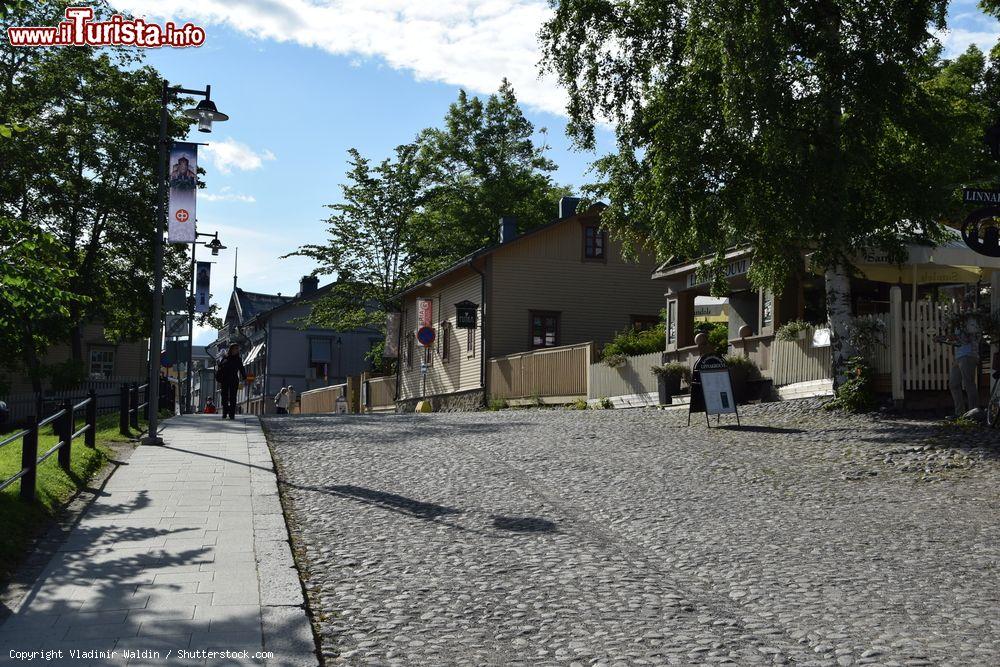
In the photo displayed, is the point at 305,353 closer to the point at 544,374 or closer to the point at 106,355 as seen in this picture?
the point at 106,355

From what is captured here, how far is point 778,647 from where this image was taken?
5.85 m

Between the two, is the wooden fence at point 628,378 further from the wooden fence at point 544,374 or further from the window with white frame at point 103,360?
the window with white frame at point 103,360

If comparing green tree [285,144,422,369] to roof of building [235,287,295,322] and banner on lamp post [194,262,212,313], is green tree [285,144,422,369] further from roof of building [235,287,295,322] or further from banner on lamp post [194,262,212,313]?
roof of building [235,287,295,322]

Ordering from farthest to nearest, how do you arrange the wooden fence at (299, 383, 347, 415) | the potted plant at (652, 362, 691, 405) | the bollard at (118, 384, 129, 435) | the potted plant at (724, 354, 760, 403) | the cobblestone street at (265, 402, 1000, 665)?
the wooden fence at (299, 383, 347, 415), the potted plant at (652, 362, 691, 405), the potted plant at (724, 354, 760, 403), the bollard at (118, 384, 129, 435), the cobblestone street at (265, 402, 1000, 665)

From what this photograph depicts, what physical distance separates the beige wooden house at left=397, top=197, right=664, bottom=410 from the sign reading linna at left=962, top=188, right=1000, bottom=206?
85.3 feet

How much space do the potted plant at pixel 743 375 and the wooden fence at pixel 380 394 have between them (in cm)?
2957

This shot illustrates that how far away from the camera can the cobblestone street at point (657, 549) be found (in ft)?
19.6

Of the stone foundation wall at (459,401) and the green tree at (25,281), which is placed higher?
the green tree at (25,281)

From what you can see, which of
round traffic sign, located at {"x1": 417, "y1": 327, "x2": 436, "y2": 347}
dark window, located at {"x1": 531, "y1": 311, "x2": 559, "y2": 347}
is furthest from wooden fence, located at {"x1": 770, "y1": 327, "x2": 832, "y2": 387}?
round traffic sign, located at {"x1": 417, "y1": 327, "x2": 436, "y2": 347}

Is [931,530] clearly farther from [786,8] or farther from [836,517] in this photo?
[786,8]

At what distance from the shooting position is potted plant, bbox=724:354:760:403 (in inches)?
913

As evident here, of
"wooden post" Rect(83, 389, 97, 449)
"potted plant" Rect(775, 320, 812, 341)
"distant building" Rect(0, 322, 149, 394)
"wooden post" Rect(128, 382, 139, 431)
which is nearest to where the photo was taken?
"wooden post" Rect(83, 389, 97, 449)

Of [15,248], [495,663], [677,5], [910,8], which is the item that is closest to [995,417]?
[910,8]

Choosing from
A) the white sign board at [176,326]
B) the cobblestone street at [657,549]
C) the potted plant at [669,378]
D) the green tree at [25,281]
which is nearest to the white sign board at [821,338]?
the cobblestone street at [657,549]
